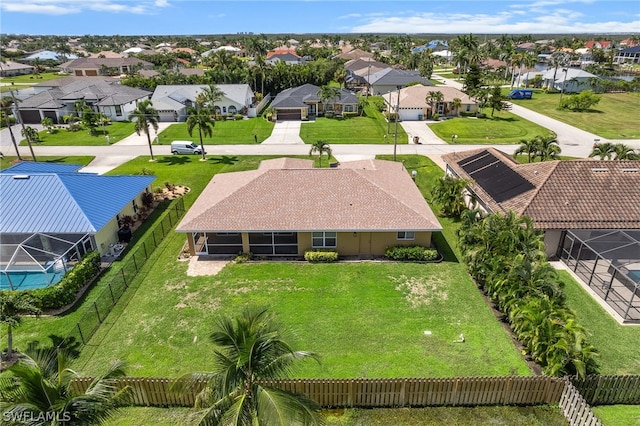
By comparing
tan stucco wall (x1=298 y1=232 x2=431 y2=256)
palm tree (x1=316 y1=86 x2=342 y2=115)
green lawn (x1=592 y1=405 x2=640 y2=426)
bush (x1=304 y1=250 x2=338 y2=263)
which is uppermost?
palm tree (x1=316 y1=86 x2=342 y2=115)

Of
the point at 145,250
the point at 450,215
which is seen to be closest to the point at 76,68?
the point at 145,250

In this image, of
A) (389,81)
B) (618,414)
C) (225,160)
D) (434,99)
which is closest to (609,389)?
(618,414)

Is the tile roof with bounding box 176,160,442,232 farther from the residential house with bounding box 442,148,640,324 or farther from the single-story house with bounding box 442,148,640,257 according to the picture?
the residential house with bounding box 442,148,640,324

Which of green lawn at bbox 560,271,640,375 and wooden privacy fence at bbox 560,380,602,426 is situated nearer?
wooden privacy fence at bbox 560,380,602,426

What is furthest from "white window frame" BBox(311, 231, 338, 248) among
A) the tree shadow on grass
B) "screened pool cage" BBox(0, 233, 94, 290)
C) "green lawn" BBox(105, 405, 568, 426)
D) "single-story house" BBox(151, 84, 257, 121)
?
"single-story house" BBox(151, 84, 257, 121)

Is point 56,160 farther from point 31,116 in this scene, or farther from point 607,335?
point 607,335

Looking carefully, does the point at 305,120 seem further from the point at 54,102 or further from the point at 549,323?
the point at 549,323

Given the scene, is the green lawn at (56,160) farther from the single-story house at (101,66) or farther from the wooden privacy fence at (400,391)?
the single-story house at (101,66)
